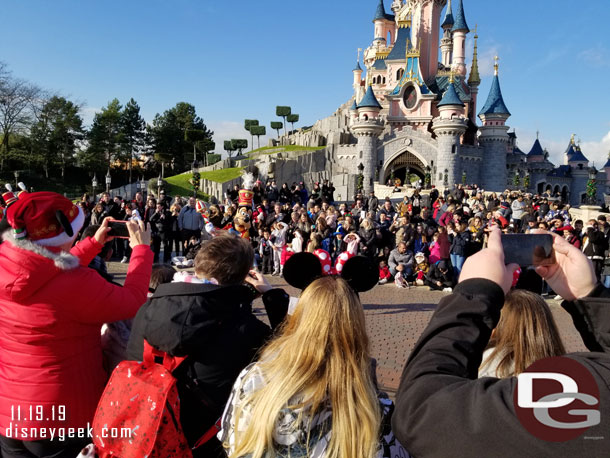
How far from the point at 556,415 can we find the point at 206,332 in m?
1.49

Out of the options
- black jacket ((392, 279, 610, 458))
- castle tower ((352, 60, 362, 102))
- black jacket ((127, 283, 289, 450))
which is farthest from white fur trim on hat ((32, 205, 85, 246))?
castle tower ((352, 60, 362, 102))

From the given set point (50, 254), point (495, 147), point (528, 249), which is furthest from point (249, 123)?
point (528, 249)

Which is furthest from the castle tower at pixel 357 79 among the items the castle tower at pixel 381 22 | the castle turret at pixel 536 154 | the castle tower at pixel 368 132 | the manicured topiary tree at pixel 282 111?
the castle turret at pixel 536 154

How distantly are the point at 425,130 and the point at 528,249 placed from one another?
4434 cm

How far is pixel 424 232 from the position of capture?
1282 centimetres

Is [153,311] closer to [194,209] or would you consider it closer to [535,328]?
[535,328]

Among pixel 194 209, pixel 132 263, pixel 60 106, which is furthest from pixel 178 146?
pixel 132 263

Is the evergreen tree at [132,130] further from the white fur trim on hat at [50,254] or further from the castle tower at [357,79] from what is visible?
the white fur trim on hat at [50,254]

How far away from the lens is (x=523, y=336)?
2031mm

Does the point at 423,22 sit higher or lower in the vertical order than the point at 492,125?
higher

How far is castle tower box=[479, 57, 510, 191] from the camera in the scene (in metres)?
42.9

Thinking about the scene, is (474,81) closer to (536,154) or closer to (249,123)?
(536,154)

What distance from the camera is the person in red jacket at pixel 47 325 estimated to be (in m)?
2.15

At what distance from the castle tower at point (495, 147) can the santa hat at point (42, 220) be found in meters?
45.0
